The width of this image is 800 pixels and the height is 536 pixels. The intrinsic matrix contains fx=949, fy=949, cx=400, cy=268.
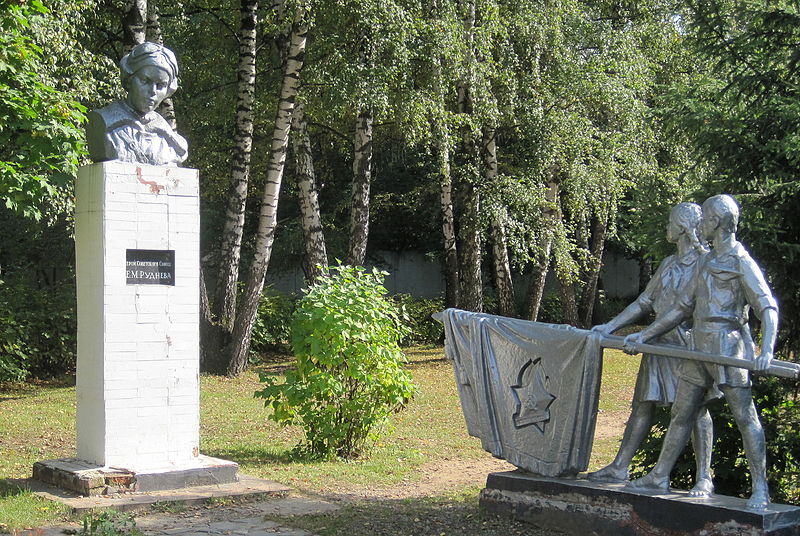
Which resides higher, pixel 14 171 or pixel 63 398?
pixel 14 171

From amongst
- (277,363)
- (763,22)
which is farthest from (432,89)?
(763,22)

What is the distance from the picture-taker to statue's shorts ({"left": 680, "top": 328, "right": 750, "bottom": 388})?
19.0 feet

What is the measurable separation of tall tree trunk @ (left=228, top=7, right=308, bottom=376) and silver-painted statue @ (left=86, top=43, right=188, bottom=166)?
584 centimetres

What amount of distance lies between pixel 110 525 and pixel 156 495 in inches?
53.2

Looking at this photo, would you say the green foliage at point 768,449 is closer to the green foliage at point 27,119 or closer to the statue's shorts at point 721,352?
the statue's shorts at point 721,352

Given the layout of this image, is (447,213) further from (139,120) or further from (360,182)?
(139,120)

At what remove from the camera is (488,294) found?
25938 millimetres

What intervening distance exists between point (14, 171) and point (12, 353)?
608 cm

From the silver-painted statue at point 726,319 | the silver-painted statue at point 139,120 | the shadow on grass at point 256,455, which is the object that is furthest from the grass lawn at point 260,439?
the silver-painted statue at point 139,120

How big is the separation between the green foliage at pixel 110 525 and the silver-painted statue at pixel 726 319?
3463 millimetres

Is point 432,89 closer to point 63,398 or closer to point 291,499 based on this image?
point 63,398

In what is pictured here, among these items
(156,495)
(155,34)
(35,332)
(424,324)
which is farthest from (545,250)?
(156,495)

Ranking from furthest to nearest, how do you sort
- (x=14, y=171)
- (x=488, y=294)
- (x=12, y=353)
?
(x=488, y=294)
(x=12, y=353)
(x=14, y=171)

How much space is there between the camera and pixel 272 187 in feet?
48.4
